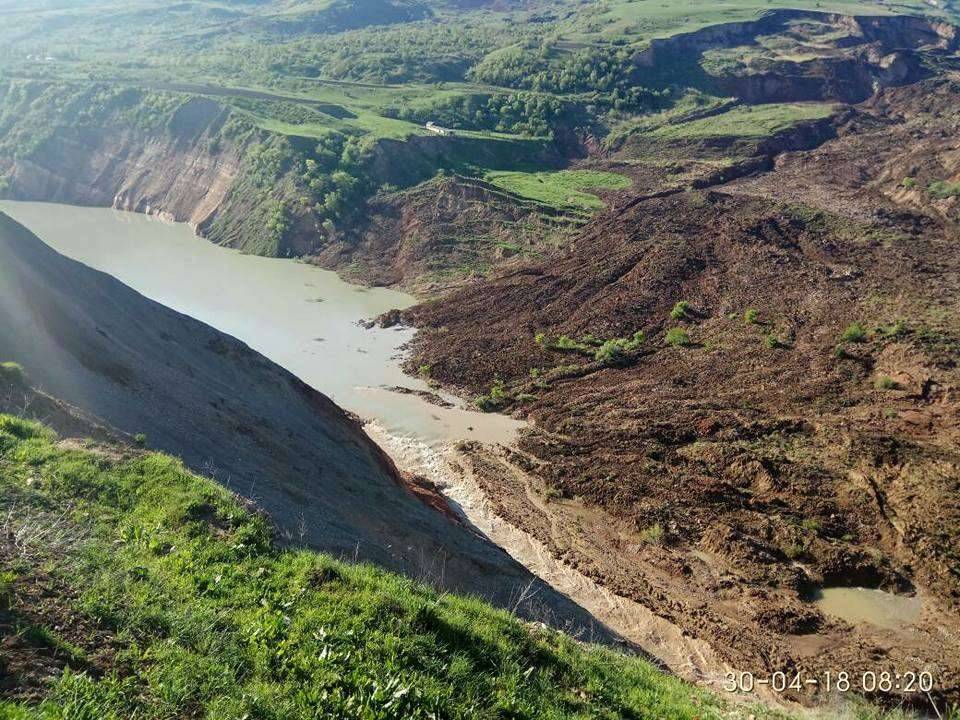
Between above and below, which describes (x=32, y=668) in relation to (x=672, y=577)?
above

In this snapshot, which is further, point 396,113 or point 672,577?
point 396,113

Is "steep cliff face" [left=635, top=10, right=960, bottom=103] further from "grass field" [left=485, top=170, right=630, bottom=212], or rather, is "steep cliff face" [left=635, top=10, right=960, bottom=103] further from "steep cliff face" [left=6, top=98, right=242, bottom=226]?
"steep cliff face" [left=6, top=98, right=242, bottom=226]

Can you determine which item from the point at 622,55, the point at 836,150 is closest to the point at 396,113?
the point at 622,55

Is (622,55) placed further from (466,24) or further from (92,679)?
(92,679)

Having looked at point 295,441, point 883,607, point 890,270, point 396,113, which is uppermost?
point 396,113

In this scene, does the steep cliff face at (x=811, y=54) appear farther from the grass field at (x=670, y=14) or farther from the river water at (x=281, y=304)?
the river water at (x=281, y=304)

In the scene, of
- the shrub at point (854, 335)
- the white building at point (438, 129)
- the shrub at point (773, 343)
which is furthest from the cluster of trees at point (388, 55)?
the shrub at point (854, 335)
